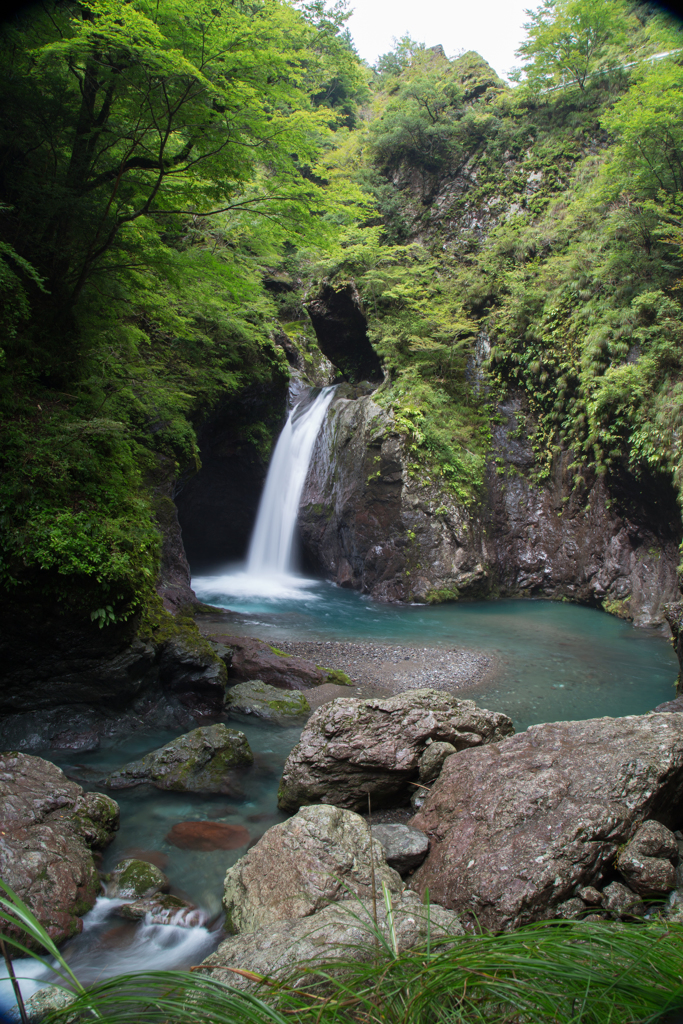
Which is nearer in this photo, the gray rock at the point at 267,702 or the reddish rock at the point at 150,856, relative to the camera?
the reddish rock at the point at 150,856

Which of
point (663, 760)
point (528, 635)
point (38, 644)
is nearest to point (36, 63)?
point (38, 644)

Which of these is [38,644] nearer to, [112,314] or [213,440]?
[112,314]

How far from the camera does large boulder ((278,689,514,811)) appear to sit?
15.0 feet

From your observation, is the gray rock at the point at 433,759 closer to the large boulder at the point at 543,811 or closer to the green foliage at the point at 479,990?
the large boulder at the point at 543,811

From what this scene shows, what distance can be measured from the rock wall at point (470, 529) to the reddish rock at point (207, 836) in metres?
9.87

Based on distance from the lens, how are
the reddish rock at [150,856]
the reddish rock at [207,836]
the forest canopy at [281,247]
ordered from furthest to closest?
the forest canopy at [281,247], the reddish rock at [207,836], the reddish rock at [150,856]

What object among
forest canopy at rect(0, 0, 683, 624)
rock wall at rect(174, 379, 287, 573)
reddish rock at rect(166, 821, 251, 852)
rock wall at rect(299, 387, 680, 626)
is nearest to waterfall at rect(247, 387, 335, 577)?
rock wall at rect(174, 379, 287, 573)

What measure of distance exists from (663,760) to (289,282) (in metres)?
25.0

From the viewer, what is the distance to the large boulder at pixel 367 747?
4.57m

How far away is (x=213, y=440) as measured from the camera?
1405 cm

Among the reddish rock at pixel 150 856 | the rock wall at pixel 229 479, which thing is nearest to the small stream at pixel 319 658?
the reddish rock at pixel 150 856

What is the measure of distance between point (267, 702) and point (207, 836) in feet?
8.24

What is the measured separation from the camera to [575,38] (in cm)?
1884

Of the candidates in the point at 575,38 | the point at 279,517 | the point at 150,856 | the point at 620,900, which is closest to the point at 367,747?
the point at 150,856
